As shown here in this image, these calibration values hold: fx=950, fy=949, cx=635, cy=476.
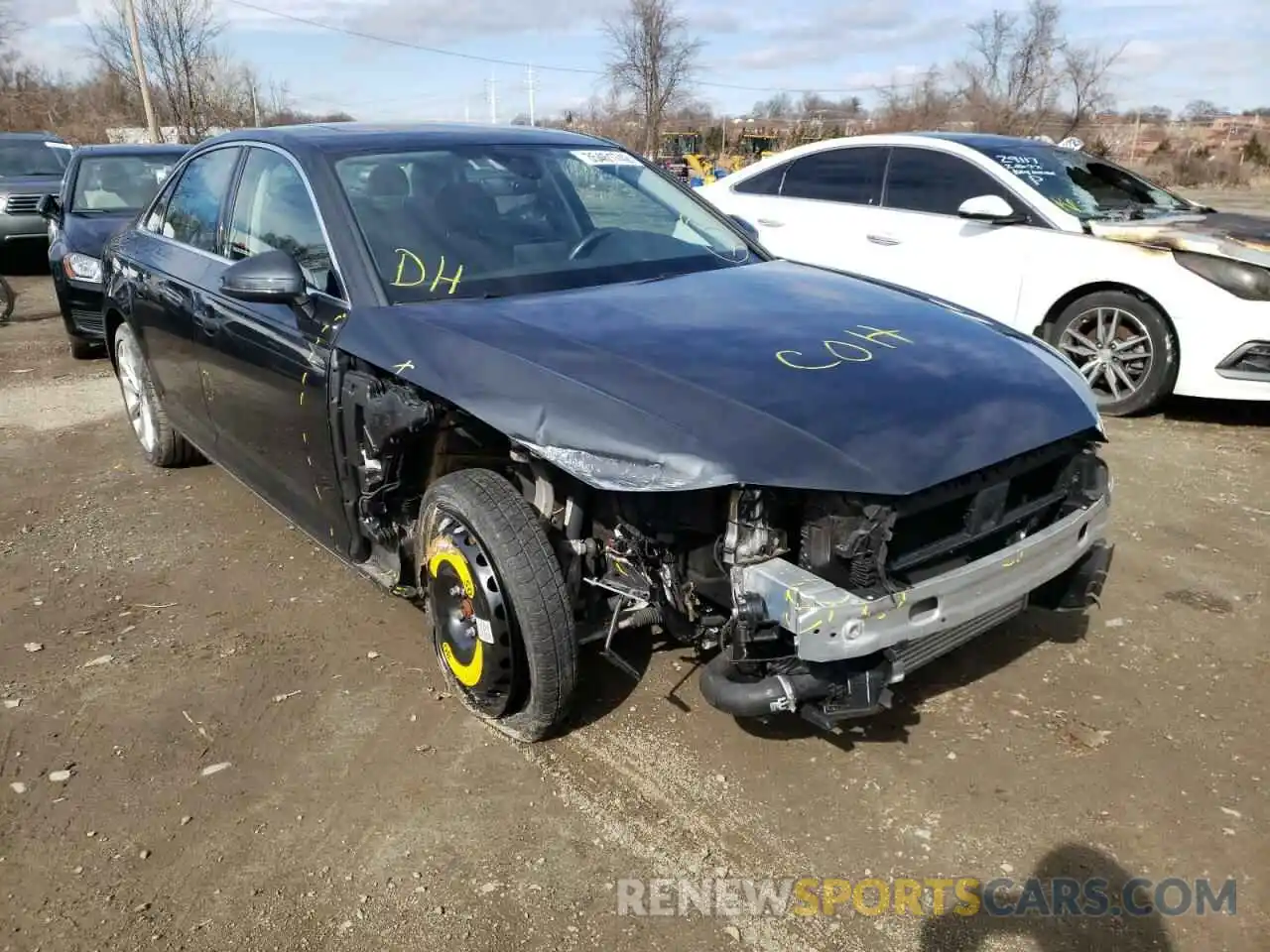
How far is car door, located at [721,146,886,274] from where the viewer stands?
686 centimetres

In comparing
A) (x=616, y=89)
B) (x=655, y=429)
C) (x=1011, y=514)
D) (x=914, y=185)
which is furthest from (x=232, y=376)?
(x=616, y=89)

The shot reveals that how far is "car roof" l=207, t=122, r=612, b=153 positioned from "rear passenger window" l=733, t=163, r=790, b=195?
144 inches

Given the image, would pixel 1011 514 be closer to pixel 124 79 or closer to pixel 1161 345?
pixel 1161 345

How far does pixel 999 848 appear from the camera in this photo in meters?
2.49

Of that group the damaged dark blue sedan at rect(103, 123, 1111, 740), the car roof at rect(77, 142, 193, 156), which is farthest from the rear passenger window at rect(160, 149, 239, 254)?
the car roof at rect(77, 142, 193, 156)

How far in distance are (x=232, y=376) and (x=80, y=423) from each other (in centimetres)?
322

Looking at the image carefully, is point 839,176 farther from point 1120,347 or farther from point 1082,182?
point 1120,347

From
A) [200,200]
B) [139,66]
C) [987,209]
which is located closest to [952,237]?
[987,209]

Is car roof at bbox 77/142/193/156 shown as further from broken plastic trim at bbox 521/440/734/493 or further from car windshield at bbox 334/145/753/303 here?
broken plastic trim at bbox 521/440/734/493

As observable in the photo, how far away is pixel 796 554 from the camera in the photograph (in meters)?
2.44

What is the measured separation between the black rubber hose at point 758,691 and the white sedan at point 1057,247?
3.98 metres

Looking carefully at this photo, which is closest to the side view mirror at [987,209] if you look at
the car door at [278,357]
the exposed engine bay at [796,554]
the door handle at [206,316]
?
the exposed engine bay at [796,554]

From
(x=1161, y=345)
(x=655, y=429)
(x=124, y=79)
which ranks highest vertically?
(x=124, y=79)

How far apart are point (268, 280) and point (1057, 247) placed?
492 centimetres
